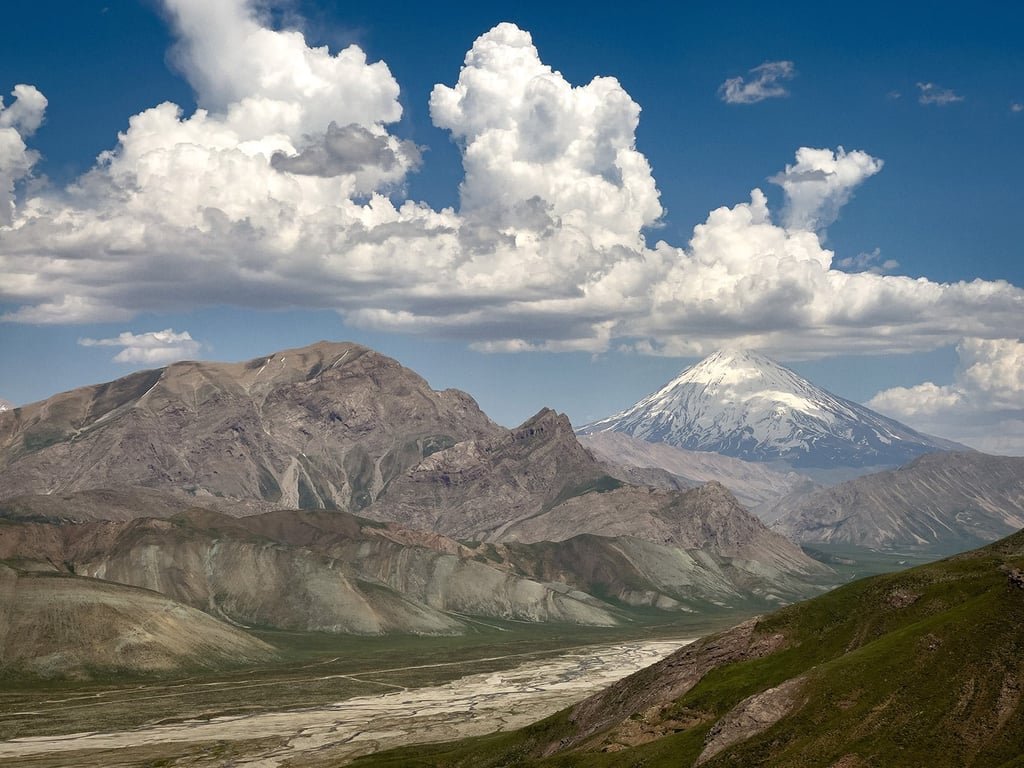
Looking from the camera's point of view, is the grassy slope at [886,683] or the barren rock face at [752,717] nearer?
the grassy slope at [886,683]

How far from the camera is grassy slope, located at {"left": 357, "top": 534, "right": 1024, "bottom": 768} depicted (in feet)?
322

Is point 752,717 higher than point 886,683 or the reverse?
the reverse

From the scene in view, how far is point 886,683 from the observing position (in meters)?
108

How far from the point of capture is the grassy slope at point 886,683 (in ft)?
322

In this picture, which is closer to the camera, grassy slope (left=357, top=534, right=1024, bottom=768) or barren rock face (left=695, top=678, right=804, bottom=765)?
grassy slope (left=357, top=534, right=1024, bottom=768)

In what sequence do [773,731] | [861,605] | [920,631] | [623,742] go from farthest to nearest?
[861,605] → [623,742] → [920,631] → [773,731]

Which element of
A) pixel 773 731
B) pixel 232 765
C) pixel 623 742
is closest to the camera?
pixel 773 731

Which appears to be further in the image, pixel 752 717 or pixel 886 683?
pixel 752 717

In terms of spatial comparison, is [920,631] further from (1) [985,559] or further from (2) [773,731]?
(1) [985,559]

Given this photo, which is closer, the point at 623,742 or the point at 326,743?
the point at 623,742

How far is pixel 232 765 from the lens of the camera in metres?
181

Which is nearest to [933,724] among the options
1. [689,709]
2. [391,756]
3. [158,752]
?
[689,709]

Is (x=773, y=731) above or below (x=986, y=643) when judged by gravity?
below

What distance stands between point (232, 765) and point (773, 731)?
10737cm
